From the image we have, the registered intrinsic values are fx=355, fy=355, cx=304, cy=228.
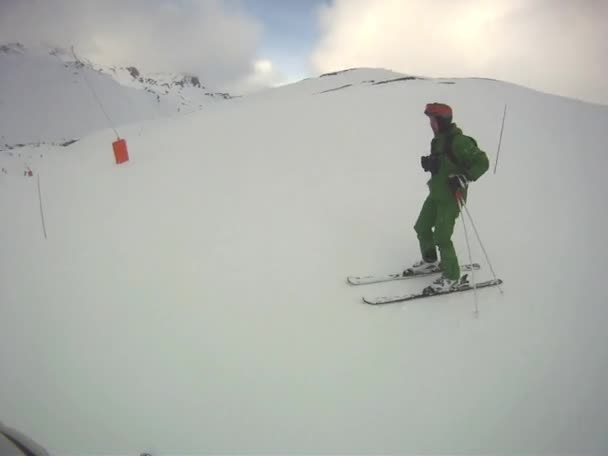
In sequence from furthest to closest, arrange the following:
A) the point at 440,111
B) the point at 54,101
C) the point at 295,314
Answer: the point at 54,101, the point at 295,314, the point at 440,111

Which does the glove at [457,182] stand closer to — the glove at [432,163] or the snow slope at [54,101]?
the glove at [432,163]

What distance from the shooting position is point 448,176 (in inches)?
112

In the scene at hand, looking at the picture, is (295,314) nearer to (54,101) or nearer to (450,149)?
(450,149)

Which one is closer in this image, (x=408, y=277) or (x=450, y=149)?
(x=450, y=149)

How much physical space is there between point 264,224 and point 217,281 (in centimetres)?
114

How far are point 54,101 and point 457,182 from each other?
56.8 metres

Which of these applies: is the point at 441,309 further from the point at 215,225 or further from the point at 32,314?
the point at 32,314

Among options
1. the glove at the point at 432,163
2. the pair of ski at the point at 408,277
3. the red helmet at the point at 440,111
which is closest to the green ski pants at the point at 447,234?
the pair of ski at the point at 408,277

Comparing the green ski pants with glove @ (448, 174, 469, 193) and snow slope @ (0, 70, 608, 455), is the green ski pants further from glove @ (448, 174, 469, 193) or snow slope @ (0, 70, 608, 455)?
snow slope @ (0, 70, 608, 455)

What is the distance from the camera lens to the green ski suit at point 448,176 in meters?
2.66

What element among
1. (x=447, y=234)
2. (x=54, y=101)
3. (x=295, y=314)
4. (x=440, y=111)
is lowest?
(x=295, y=314)

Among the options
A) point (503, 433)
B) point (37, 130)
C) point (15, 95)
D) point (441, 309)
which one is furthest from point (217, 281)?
point (15, 95)

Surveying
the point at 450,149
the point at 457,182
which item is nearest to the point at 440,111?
the point at 450,149

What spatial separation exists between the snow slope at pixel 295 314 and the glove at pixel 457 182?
924mm
